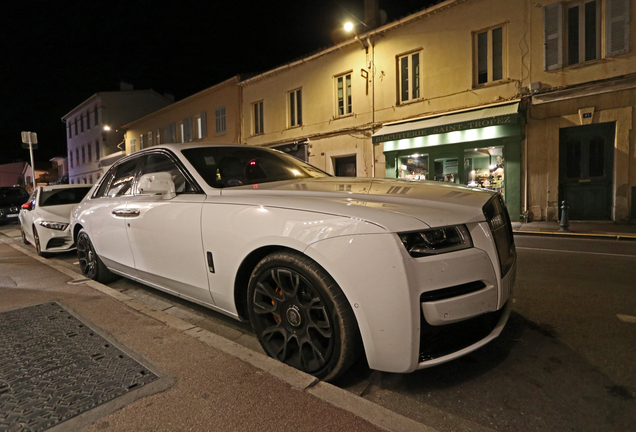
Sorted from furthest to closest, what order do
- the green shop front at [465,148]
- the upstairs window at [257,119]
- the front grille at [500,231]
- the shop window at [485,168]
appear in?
the upstairs window at [257,119]
the shop window at [485,168]
the green shop front at [465,148]
the front grille at [500,231]

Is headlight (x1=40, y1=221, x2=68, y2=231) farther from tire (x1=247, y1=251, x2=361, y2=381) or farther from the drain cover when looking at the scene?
tire (x1=247, y1=251, x2=361, y2=381)

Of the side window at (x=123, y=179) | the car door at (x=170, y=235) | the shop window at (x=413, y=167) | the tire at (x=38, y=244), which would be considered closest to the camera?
the car door at (x=170, y=235)

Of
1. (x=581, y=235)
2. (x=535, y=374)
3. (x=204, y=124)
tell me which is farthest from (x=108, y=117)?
(x=535, y=374)

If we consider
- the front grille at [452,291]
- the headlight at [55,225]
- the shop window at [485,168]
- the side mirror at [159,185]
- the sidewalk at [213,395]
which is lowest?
the sidewalk at [213,395]

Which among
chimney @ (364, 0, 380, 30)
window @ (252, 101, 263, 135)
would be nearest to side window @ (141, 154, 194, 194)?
chimney @ (364, 0, 380, 30)

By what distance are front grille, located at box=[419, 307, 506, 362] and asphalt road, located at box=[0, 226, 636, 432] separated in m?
0.28

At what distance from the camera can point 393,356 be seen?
1.83 metres

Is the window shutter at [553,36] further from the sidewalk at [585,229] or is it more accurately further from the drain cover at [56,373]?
the drain cover at [56,373]

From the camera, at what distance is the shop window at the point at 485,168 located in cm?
1141

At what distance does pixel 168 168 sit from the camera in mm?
3348

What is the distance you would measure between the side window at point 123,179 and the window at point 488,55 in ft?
35.8

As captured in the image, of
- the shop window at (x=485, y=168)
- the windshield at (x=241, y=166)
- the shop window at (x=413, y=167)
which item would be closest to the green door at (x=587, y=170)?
the shop window at (x=485, y=168)

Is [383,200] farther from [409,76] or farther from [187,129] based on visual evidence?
[187,129]

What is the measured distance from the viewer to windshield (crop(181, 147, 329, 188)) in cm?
299
